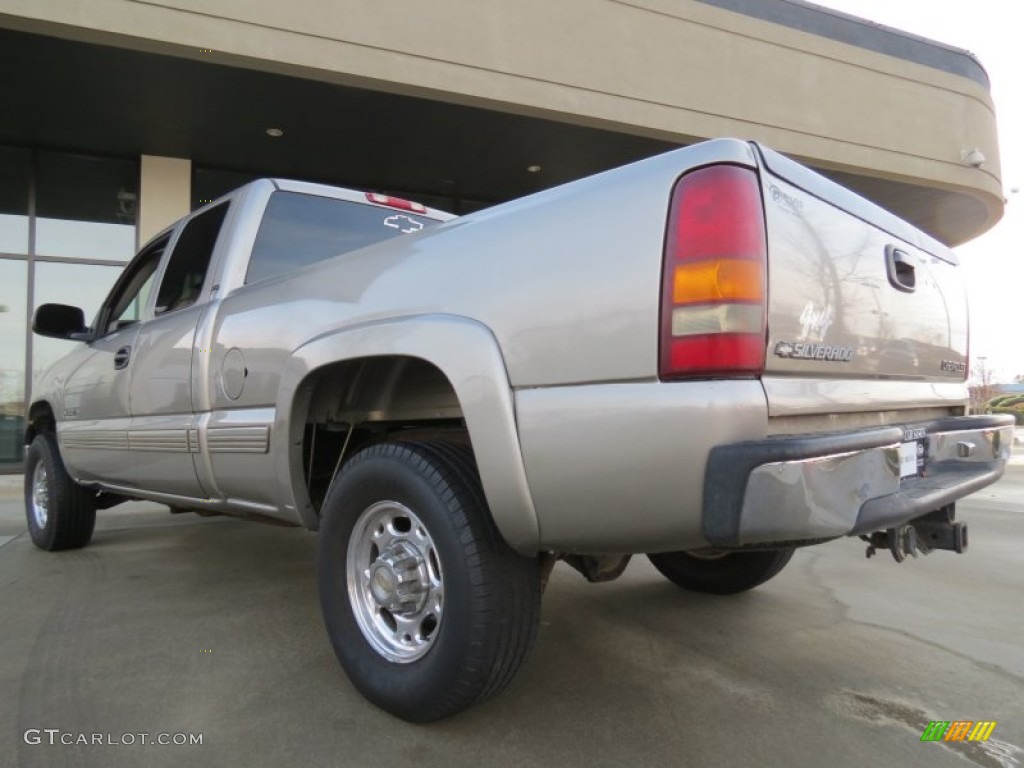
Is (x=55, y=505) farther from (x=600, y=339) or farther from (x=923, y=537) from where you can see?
(x=923, y=537)

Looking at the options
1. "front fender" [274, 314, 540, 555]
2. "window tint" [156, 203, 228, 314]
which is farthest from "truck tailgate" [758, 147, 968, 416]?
"window tint" [156, 203, 228, 314]

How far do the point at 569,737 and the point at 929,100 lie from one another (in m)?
13.3

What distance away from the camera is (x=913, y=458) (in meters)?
2.28

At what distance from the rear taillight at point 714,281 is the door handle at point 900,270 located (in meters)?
0.80

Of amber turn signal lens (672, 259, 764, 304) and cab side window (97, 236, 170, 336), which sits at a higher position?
cab side window (97, 236, 170, 336)

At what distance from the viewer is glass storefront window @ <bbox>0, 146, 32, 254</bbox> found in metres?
9.70

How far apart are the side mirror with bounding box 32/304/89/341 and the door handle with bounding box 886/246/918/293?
4.53 m

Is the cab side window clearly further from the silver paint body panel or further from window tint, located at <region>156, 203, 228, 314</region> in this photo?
the silver paint body panel

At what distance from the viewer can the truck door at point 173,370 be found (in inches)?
130

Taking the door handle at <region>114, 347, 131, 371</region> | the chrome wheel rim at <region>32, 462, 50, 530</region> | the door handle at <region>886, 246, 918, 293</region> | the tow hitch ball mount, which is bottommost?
the chrome wheel rim at <region>32, 462, 50, 530</region>

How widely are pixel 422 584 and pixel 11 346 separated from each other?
10.1m

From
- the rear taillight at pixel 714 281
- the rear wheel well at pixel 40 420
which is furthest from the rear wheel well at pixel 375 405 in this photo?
the rear wheel well at pixel 40 420

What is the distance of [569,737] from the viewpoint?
7.33 feet

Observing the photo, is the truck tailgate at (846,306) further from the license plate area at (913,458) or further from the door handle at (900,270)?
the license plate area at (913,458)
